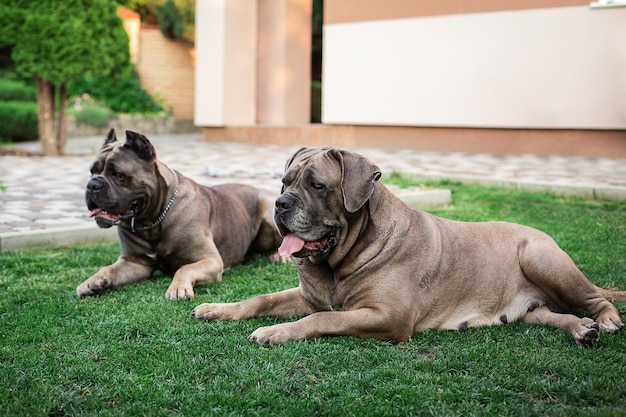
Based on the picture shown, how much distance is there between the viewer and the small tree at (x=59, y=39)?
44.6ft

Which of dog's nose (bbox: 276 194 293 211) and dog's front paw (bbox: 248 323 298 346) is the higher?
dog's nose (bbox: 276 194 293 211)

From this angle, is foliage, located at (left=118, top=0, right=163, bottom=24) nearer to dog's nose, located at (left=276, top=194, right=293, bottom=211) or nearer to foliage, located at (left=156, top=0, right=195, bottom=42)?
foliage, located at (left=156, top=0, right=195, bottom=42)

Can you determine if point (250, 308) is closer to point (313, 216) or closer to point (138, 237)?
point (313, 216)

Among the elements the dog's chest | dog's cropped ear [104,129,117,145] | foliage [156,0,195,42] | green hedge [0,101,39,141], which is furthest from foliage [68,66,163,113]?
the dog's chest

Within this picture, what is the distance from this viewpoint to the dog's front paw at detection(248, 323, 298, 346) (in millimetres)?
4039

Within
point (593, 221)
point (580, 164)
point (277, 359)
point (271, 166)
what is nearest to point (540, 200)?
point (593, 221)

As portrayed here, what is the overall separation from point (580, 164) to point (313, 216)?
31.2 feet

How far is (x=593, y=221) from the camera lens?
25.5 feet

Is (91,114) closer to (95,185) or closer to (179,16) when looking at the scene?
(179,16)

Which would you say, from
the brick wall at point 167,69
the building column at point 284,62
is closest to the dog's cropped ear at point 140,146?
the building column at point 284,62

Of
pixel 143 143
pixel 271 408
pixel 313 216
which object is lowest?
pixel 271 408

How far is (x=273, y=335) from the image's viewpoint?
4062mm

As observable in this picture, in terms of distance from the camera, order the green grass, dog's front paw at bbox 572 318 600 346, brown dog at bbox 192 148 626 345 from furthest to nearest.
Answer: brown dog at bbox 192 148 626 345 < dog's front paw at bbox 572 318 600 346 < the green grass

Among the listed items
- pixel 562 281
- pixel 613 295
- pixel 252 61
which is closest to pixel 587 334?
pixel 562 281
